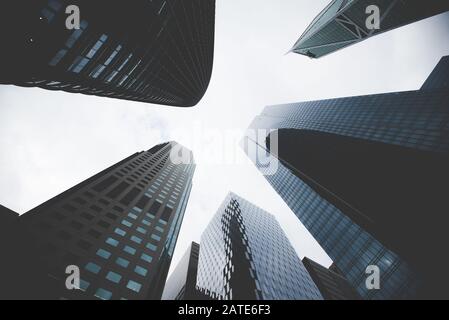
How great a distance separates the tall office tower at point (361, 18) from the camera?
60.8m

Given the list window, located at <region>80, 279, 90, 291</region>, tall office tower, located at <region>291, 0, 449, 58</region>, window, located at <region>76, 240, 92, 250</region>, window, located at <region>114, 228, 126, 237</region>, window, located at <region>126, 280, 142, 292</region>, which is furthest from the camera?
tall office tower, located at <region>291, 0, 449, 58</region>

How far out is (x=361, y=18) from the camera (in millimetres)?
78625

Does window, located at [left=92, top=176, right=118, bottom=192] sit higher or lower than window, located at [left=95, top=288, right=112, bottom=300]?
higher

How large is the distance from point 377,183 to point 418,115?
78.9 feet

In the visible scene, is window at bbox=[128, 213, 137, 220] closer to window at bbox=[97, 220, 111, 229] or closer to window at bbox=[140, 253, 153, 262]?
window at bbox=[97, 220, 111, 229]

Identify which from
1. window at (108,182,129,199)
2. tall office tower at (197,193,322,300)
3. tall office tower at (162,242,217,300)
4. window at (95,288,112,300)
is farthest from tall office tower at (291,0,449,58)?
tall office tower at (162,242,217,300)

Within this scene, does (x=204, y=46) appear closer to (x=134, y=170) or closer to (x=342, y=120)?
(x=134, y=170)

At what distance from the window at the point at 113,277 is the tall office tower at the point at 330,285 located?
3663 inches

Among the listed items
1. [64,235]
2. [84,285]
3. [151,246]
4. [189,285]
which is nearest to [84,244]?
[64,235]

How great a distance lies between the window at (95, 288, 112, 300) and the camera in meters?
31.8

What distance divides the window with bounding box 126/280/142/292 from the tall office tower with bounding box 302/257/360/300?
9059cm

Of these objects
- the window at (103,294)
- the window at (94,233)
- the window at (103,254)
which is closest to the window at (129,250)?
the window at (103,254)
